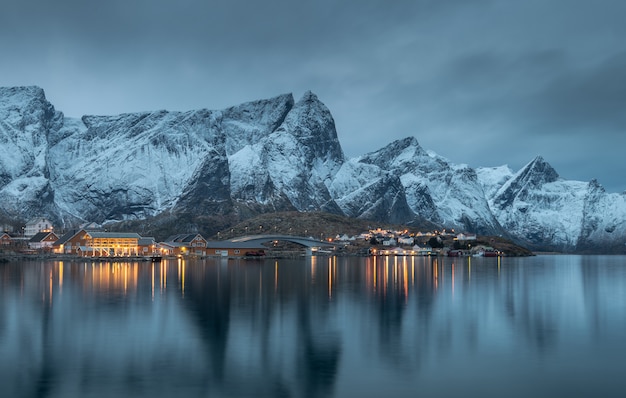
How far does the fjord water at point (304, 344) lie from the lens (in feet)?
82.6

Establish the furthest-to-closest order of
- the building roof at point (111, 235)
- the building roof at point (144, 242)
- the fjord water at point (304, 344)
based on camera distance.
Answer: the building roof at point (144, 242) → the building roof at point (111, 235) → the fjord water at point (304, 344)

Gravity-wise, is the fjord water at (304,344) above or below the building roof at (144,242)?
below

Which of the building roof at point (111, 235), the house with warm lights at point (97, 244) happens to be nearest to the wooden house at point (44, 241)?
the house with warm lights at point (97, 244)

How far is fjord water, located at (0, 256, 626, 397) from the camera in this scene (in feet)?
82.6

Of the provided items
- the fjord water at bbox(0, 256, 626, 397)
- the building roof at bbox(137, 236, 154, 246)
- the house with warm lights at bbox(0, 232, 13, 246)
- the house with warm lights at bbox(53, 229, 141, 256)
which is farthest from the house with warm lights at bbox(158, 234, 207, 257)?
the fjord water at bbox(0, 256, 626, 397)

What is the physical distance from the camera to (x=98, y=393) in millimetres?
23500

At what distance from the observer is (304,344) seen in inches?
1337

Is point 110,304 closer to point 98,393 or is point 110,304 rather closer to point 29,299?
point 29,299

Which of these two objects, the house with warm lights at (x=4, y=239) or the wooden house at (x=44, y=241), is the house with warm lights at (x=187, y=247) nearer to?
the wooden house at (x=44, y=241)

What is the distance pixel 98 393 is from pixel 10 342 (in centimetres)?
1323

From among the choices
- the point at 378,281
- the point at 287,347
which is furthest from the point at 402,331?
the point at 378,281

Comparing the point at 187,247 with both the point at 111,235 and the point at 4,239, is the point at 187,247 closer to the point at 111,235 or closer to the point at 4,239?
the point at 111,235

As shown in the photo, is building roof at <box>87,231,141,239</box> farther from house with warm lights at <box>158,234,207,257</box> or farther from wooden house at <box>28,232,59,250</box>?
wooden house at <box>28,232,59,250</box>

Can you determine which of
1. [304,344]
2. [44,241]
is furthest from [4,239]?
[304,344]
